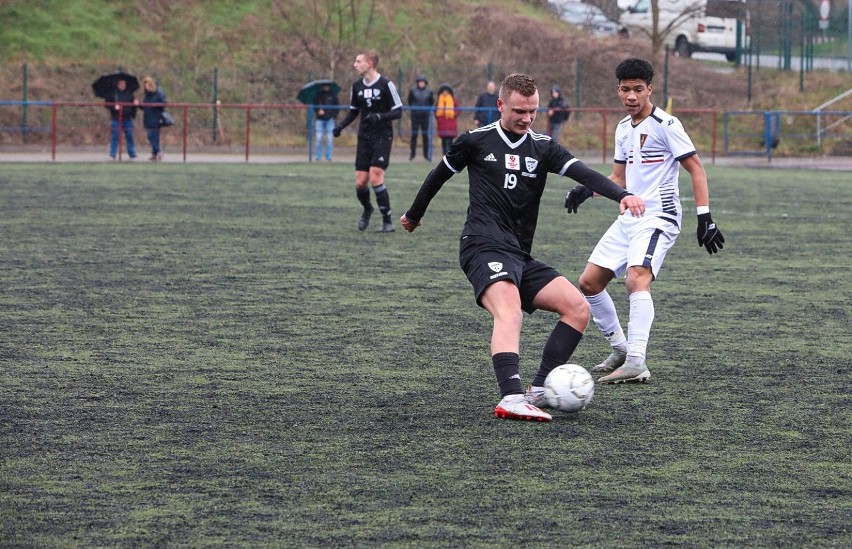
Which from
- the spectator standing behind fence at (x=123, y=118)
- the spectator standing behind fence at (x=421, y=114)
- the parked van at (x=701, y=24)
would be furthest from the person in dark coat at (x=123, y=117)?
the parked van at (x=701, y=24)

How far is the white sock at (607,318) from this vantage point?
23.6 feet

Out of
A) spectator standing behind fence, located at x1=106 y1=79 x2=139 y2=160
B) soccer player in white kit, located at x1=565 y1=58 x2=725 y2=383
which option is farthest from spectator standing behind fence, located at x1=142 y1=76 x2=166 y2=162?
soccer player in white kit, located at x1=565 y1=58 x2=725 y2=383

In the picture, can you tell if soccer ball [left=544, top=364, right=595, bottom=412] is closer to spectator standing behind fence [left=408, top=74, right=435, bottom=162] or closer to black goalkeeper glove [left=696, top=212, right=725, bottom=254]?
black goalkeeper glove [left=696, top=212, right=725, bottom=254]

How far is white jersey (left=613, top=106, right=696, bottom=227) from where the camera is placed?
Result: 7117mm

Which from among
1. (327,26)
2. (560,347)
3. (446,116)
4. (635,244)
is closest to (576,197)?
(635,244)

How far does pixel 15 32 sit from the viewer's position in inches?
1442

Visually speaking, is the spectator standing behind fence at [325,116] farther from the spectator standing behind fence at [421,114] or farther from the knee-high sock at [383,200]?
the knee-high sock at [383,200]

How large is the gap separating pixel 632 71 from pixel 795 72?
32749 mm

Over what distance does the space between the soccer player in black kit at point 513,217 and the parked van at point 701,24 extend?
3491 cm

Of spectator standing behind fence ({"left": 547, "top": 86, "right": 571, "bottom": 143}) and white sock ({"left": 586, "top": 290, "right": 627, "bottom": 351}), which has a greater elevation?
spectator standing behind fence ({"left": 547, "top": 86, "right": 571, "bottom": 143})

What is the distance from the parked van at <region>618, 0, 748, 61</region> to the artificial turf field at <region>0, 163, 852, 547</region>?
2931 centimetres

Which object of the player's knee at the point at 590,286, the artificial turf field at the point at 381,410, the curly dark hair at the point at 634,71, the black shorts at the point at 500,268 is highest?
the curly dark hair at the point at 634,71

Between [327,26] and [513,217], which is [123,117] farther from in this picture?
[513,217]

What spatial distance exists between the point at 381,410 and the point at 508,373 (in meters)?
Result: 0.61
